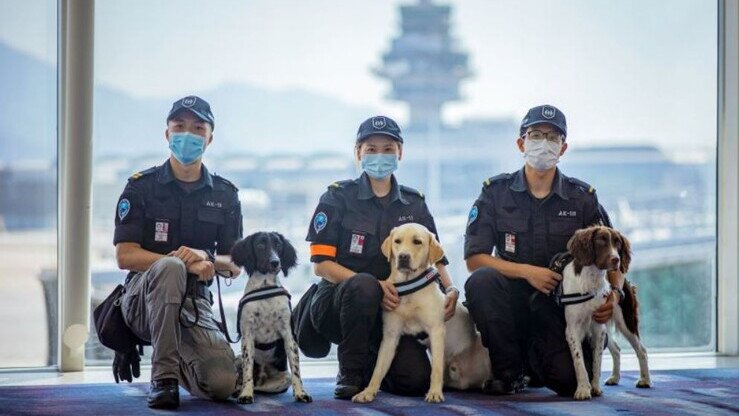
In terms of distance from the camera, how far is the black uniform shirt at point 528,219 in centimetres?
436

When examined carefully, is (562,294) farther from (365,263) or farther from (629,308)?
(365,263)

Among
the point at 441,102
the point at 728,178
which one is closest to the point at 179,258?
the point at 441,102

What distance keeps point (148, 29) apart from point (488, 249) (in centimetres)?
237

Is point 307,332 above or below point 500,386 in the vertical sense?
above

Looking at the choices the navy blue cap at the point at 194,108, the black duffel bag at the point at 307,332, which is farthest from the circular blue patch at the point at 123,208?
the black duffel bag at the point at 307,332

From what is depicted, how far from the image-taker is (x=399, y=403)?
3.87 meters

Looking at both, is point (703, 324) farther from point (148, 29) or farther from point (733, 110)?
point (148, 29)

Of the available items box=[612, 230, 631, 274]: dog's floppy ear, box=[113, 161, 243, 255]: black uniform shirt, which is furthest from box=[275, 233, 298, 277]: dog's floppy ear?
box=[612, 230, 631, 274]: dog's floppy ear

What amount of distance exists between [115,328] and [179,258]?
0.45 metres

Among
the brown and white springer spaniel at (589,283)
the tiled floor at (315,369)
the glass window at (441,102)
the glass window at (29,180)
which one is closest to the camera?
the brown and white springer spaniel at (589,283)

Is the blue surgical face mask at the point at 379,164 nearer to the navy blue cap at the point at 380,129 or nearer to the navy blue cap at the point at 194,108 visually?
the navy blue cap at the point at 380,129

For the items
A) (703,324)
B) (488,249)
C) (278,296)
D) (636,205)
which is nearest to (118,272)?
(278,296)

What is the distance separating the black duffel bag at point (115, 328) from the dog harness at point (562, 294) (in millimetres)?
1770

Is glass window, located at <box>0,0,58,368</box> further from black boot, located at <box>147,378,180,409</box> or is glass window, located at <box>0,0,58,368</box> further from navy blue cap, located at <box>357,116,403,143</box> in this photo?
navy blue cap, located at <box>357,116,403,143</box>
